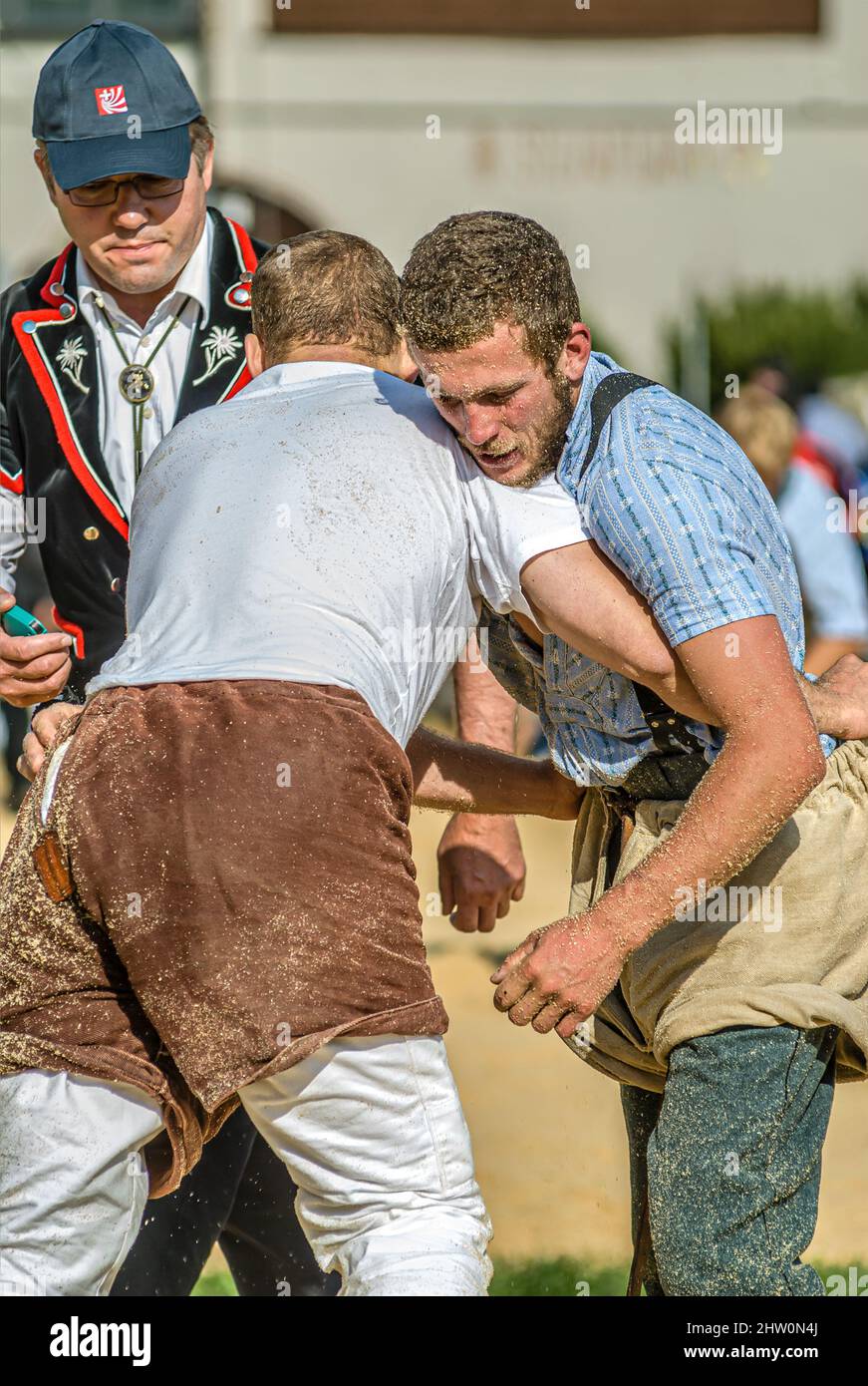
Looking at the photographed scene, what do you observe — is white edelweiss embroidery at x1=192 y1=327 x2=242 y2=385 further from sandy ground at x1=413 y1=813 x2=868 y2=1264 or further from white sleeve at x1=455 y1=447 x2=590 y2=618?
sandy ground at x1=413 y1=813 x2=868 y2=1264

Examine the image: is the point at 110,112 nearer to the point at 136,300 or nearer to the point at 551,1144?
the point at 136,300

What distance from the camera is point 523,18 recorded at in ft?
53.9

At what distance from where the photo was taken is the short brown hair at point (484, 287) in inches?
96.9

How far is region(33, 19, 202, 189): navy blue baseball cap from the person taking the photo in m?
3.23

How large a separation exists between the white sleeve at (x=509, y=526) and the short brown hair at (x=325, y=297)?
276mm

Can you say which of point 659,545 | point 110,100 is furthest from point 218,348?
Answer: point 659,545

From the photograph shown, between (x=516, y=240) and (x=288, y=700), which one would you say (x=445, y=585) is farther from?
(x=516, y=240)

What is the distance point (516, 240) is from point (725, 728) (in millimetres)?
777

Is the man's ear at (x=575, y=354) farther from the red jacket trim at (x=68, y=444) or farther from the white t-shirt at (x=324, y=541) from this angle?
the red jacket trim at (x=68, y=444)

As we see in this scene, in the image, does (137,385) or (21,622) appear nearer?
(21,622)

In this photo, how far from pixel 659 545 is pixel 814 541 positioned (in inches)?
246

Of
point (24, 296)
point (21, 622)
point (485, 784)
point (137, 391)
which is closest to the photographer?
point (21, 622)

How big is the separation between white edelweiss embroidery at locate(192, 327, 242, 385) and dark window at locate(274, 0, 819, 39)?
13.9 meters

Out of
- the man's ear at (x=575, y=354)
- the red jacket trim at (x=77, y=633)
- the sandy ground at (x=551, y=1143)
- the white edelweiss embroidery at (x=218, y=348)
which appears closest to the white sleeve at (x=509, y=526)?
the man's ear at (x=575, y=354)
